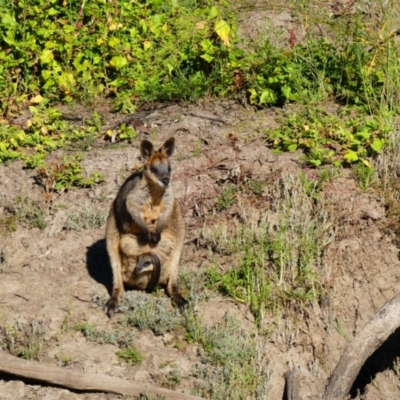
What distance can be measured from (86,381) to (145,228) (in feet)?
5.78

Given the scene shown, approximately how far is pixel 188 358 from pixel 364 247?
253 cm

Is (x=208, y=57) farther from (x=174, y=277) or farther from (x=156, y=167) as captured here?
(x=174, y=277)

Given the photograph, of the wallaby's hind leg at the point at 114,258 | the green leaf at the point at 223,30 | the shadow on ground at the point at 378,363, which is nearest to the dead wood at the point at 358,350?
the shadow on ground at the point at 378,363

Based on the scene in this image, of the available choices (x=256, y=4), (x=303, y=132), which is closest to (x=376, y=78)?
(x=303, y=132)

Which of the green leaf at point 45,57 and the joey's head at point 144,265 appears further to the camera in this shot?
the green leaf at point 45,57

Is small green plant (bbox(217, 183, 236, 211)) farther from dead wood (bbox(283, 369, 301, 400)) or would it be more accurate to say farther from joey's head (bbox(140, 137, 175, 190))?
dead wood (bbox(283, 369, 301, 400))

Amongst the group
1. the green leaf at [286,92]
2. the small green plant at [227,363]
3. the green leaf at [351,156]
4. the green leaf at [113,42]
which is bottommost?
the small green plant at [227,363]

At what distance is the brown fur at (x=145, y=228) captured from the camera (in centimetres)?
918

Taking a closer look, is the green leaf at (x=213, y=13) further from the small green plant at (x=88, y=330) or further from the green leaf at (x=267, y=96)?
the small green plant at (x=88, y=330)

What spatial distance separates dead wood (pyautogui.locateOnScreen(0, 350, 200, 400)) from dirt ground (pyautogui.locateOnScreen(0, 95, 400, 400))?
103 mm

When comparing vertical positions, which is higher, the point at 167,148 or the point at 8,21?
the point at 8,21

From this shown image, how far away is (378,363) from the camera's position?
374 inches

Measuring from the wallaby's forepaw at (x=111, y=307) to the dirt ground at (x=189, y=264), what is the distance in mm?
70

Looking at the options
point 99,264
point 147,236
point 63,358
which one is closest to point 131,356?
point 63,358
